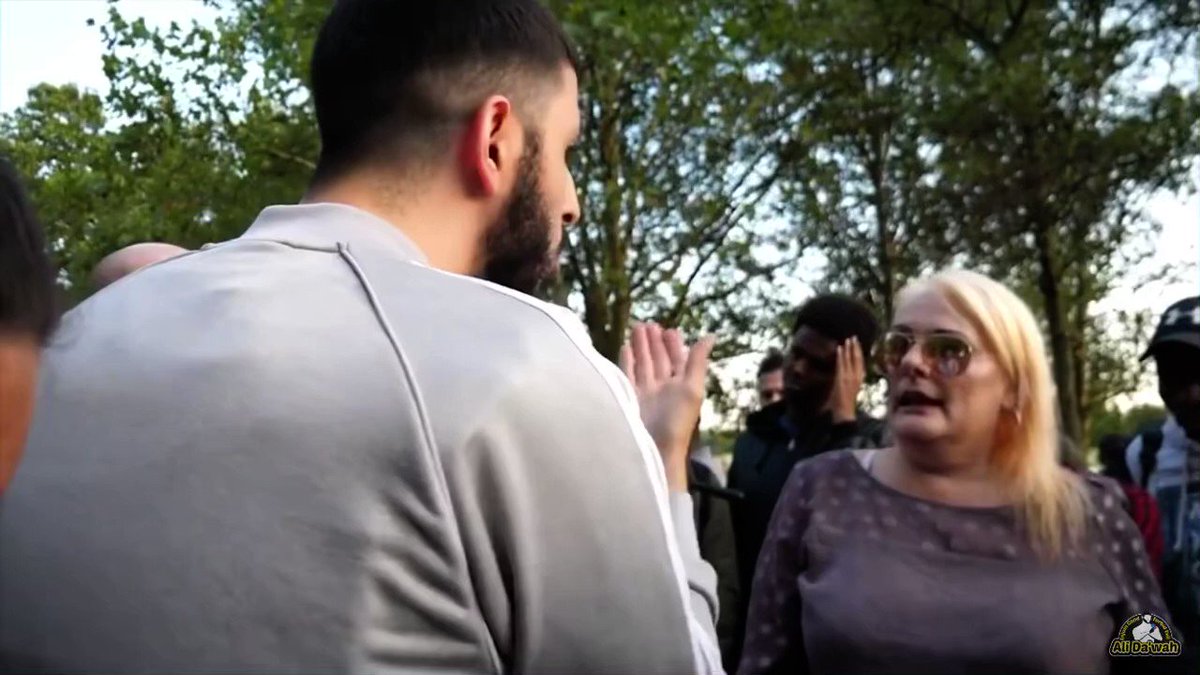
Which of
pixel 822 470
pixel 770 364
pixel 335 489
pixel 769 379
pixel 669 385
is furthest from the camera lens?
pixel 770 364

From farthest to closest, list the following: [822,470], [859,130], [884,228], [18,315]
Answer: [884,228] → [859,130] → [822,470] → [18,315]

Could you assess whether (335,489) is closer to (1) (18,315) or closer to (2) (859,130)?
(1) (18,315)

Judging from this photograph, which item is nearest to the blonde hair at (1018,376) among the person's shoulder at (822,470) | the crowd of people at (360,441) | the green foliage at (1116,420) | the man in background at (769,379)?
the person's shoulder at (822,470)

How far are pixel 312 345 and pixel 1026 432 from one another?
2330mm

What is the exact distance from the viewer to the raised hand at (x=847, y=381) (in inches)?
189

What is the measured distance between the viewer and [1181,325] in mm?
4402

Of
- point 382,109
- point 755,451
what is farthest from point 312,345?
point 755,451

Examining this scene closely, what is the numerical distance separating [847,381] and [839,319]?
1.12ft

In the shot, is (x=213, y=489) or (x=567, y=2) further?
(x=567, y=2)

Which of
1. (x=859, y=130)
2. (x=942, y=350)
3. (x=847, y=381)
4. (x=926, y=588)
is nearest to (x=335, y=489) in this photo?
(x=926, y=588)

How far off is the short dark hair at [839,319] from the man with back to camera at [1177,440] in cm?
96

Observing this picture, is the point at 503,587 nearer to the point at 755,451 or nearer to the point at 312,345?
the point at 312,345

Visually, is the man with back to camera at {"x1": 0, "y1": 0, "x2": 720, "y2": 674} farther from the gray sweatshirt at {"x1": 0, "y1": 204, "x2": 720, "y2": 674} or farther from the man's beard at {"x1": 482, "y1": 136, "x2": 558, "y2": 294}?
the man's beard at {"x1": 482, "y1": 136, "x2": 558, "y2": 294}

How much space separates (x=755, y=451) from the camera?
521 centimetres
